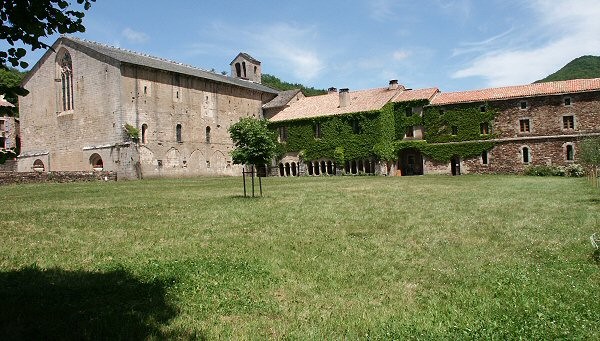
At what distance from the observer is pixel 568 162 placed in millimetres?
44219

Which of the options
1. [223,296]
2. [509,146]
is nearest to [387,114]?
[509,146]

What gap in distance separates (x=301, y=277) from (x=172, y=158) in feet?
142

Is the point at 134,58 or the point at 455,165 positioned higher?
the point at 134,58

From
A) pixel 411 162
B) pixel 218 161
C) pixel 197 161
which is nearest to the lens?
pixel 197 161

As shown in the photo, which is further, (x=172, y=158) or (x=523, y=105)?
(x=172, y=158)

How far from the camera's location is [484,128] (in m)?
48.4

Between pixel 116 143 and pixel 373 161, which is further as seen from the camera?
pixel 373 161

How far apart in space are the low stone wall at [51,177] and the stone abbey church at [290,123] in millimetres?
2512

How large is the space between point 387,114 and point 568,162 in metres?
18.8

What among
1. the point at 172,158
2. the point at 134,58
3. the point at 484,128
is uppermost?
the point at 134,58

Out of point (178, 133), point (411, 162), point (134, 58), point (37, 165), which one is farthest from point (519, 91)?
point (37, 165)

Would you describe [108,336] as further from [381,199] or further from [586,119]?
[586,119]

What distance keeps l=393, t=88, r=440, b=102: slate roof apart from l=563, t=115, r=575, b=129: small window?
1356 cm

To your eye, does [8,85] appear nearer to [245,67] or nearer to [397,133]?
[397,133]
